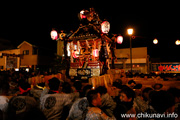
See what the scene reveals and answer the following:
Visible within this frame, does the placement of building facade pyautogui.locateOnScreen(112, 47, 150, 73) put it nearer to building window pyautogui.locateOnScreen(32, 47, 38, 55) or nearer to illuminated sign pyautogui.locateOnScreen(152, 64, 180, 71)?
illuminated sign pyautogui.locateOnScreen(152, 64, 180, 71)

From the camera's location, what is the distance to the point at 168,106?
7.36 feet

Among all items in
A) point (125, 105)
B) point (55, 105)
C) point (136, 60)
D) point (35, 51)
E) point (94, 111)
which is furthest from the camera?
point (35, 51)

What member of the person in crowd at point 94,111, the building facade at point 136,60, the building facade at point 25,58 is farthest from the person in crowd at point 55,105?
the building facade at point 25,58

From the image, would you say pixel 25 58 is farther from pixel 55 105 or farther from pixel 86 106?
pixel 86 106

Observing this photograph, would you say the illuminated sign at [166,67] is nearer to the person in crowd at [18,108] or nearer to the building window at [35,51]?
the building window at [35,51]

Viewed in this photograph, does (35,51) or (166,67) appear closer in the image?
(166,67)

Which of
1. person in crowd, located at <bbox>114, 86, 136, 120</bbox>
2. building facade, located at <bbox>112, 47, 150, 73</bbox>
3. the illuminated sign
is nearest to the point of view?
person in crowd, located at <bbox>114, 86, 136, 120</bbox>

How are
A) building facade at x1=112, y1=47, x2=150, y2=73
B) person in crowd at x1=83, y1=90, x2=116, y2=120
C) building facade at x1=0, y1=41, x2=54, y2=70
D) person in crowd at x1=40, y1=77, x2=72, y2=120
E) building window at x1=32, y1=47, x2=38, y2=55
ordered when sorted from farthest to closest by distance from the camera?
building window at x1=32, y1=47, x2=38, y2=55
building facade at x1=0, y1=41, x2=54, y2=70
building facade at x1=112, y1=47, x2=150, y2=73
person in crowd at x1=40, y1=77, x2=72, y2=120
person in crowd at x1=83, y1=90, x2=116, y2=120

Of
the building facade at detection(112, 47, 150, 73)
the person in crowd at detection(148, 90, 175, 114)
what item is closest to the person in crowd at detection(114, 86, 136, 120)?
the person in crowd at detection(148, 90, 175, 114)

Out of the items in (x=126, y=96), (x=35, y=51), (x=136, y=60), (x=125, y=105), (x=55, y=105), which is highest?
(x=35, y=51)

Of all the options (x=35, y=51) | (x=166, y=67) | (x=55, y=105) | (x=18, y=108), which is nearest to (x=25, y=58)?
(x=35, y=51)

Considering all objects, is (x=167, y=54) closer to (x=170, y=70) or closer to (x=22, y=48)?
(x=170, y=70)

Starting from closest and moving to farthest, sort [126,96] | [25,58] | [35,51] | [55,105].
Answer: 1. [126,96]
2. [55,105]
3. [25,58]
4. [35,51]

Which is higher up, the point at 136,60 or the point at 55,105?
the point at 136,60
